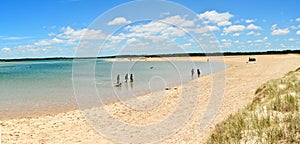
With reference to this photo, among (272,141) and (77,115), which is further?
(77,115)

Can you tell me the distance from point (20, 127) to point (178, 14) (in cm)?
886

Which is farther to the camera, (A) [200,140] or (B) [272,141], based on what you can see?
(A) [200,140]

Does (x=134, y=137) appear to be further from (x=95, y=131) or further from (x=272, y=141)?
(x=272, y=141)

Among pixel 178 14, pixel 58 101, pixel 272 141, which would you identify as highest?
pixel 178 14

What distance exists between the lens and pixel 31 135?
11.5m

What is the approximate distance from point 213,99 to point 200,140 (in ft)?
27.9

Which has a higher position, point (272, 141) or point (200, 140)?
point (272, 141)

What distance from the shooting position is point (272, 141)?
515 cm

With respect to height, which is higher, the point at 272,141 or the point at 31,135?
the point at 272,141

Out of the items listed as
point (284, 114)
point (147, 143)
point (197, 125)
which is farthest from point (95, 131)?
point (284, 114)

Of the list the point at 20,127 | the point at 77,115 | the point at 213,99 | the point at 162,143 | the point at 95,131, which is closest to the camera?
the point at 162,143

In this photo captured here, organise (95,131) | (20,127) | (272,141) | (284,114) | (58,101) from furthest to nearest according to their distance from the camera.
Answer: (58,101) < (20,127) < (95,131) < (284,114) < (272,141)

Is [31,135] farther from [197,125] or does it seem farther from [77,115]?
[197,125]

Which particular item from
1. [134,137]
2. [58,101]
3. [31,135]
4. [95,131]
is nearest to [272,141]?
[134,137]
